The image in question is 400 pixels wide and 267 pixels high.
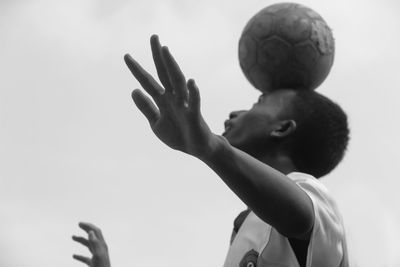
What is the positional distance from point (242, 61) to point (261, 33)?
0.80 feet

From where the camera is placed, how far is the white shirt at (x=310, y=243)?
4.08m

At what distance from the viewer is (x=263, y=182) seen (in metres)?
3.73

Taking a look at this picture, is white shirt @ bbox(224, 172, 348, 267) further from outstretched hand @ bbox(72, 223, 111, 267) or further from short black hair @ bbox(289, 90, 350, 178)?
outstretched hand @ bbox(72, 223, 111, 267)

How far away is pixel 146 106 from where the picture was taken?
3893mm

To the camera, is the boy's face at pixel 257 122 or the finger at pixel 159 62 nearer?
the finger at pixel 159 62

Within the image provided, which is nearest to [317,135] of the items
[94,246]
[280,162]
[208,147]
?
[280,162]

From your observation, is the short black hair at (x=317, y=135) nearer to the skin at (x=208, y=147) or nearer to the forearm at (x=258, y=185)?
the skin at (x=208, y=147)

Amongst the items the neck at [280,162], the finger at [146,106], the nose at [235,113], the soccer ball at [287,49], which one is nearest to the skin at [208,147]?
the finger at [146,106]

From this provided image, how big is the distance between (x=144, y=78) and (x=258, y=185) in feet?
Result: 2.21

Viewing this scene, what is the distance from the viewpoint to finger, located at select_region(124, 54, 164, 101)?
378cm

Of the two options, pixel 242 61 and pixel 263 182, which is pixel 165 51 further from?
pixel 242 61

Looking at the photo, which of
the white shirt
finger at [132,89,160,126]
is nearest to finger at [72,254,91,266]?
the white shirt

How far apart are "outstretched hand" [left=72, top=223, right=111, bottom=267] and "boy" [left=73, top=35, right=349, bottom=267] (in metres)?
1.67

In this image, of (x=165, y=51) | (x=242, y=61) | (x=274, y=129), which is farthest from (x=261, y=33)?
(x=165, y=51)
